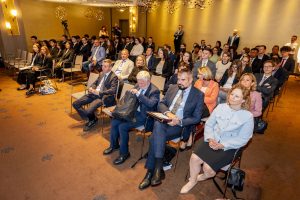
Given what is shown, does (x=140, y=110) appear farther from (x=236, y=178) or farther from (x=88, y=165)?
(x=236, y=178)

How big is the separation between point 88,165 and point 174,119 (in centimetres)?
148

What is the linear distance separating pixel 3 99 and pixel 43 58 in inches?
A: 74.4

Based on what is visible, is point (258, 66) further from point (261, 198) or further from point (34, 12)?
point (34, 12)

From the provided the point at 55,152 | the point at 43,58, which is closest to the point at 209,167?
the point at 55,152

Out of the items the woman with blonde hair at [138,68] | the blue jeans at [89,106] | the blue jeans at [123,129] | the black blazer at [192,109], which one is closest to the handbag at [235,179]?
the black blazer at [192,109]

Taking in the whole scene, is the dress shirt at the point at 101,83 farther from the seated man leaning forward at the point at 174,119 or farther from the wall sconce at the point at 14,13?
the wall sconce at the point at 14,13

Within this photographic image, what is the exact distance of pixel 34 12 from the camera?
11.5 m

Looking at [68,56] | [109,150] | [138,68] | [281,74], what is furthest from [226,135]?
[68,56]

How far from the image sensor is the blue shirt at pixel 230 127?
7.68 ft

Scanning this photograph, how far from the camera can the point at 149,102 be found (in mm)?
3115

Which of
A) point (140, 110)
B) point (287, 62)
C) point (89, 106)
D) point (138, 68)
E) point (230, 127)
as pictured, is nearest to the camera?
point (230, 127)

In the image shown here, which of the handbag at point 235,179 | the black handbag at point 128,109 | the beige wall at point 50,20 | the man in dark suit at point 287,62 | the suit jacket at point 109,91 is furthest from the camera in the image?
the beige wall at point 50,20

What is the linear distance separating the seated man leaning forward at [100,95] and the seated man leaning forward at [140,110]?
32.7 inches

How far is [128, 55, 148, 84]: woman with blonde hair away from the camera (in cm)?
498
